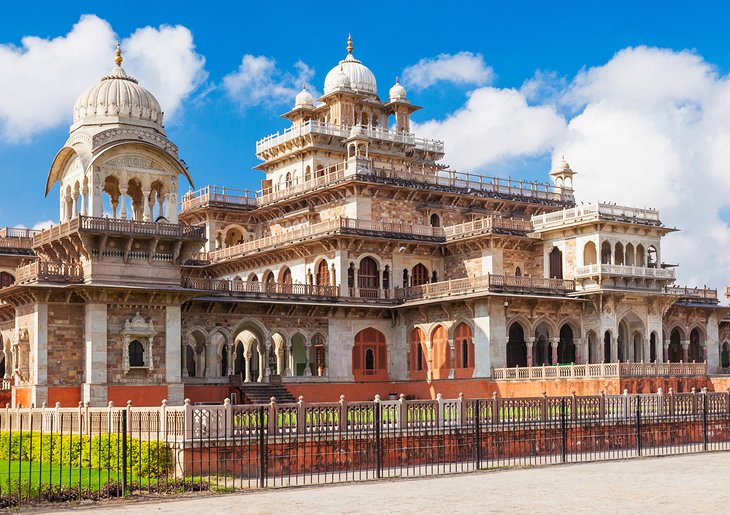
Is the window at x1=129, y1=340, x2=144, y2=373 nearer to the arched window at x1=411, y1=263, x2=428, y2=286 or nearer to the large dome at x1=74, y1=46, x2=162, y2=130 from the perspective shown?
the large dome at x1=74, y1=46, x2=162, y2=130

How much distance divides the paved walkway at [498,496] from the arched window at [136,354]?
18338mm

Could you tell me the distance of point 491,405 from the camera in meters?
26.9

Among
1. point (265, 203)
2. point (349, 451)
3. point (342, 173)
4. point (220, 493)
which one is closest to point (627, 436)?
point (349, 451)

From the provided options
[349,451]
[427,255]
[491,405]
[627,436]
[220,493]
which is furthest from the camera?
[427,255]

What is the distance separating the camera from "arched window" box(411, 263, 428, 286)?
165 feet

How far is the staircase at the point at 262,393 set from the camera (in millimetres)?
40594

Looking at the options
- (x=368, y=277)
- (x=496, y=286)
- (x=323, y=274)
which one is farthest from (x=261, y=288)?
(x=496, y=286)

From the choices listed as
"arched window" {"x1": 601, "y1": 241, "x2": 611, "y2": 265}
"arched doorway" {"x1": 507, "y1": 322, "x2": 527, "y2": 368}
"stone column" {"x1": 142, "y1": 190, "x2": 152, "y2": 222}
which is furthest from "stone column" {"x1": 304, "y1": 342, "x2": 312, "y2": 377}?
"arched window" {"x1": 601, "y1": 241, "x2": 611, "y2": 265}

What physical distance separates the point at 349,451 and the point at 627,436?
866 centimetres

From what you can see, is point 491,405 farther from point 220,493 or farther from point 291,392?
point 291,392

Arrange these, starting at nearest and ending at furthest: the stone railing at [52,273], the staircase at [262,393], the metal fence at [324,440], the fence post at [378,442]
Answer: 1. the metal fence at [324,440]
2. the fence post at [378,442]
3. the stone railing at [52,273]
4. the staircase at [262,393]

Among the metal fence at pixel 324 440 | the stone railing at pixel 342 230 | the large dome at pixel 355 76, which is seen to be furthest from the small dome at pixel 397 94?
the metal fence at pixel 324 440

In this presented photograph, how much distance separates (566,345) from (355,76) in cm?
2164

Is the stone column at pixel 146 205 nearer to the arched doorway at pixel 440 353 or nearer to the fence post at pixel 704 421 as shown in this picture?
the arched doorway at pixel 440 353
